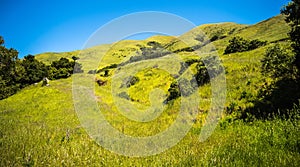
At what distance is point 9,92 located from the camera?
49.4m

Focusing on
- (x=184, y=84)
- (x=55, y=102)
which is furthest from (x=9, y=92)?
(x=184, y=84)

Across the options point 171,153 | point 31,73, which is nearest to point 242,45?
point 171,153

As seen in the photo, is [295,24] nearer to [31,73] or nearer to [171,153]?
[171,153]

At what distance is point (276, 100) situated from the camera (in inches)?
484

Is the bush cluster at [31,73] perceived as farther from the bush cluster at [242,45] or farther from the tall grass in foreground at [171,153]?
the tall grass in foreground at [171,153]

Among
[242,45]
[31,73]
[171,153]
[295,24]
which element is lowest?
[171,153]

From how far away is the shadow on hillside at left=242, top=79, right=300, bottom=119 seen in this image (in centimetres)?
1140

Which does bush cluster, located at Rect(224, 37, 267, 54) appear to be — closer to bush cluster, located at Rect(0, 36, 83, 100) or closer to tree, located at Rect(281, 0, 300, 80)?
tree, located at Rect(281, 0, 300, 80)

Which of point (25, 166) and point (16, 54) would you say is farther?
point (16, 54)

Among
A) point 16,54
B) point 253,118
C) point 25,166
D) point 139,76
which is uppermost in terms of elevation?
point 16,54

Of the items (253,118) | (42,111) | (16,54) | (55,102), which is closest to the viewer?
(253,118)

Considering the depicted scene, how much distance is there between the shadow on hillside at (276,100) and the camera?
11398 mm

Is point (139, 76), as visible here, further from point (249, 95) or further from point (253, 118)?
point (253, 118)

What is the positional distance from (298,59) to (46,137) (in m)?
10.8
